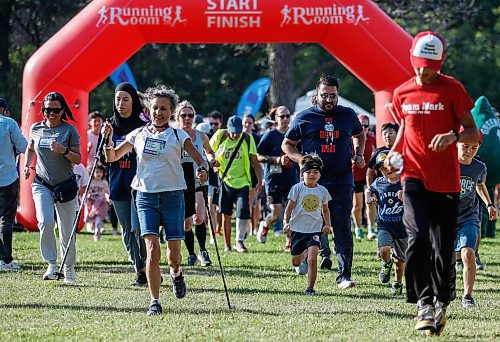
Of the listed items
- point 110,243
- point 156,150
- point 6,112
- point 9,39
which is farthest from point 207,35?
point 9,39

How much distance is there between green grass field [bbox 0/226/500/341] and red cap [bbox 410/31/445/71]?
194 centimetres

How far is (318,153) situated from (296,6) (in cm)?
614

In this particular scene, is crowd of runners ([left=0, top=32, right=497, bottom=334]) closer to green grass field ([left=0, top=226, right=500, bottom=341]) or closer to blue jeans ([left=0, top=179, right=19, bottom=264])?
blue jeans ([left=0, top=179, right=19, bottom=264])

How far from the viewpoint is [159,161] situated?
880 cm

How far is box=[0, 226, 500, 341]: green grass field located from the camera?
7758mm

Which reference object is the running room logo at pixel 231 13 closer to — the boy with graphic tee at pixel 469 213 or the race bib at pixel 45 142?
the race bib at pixel 45 142

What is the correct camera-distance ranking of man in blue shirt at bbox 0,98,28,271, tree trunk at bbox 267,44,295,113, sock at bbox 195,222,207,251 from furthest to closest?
tree trunk at bbox 267,44,295,113
sock at bbox 195,222,207,251
man in blue shirt at bbox 0,98,28,271

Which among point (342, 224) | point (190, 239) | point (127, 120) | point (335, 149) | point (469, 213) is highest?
point (127, 120)

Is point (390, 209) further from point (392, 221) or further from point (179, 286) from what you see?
point (179, 286)

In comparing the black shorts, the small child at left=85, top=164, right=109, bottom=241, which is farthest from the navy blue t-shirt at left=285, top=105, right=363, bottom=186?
the small child at left=85, top=164, right=109, bottom=241

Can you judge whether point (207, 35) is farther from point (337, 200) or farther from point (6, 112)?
point (337, 200)

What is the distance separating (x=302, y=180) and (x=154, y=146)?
2.51 meters

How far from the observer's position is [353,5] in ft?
54.4

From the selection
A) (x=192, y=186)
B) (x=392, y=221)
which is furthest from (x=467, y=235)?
(x=192, y=186)
